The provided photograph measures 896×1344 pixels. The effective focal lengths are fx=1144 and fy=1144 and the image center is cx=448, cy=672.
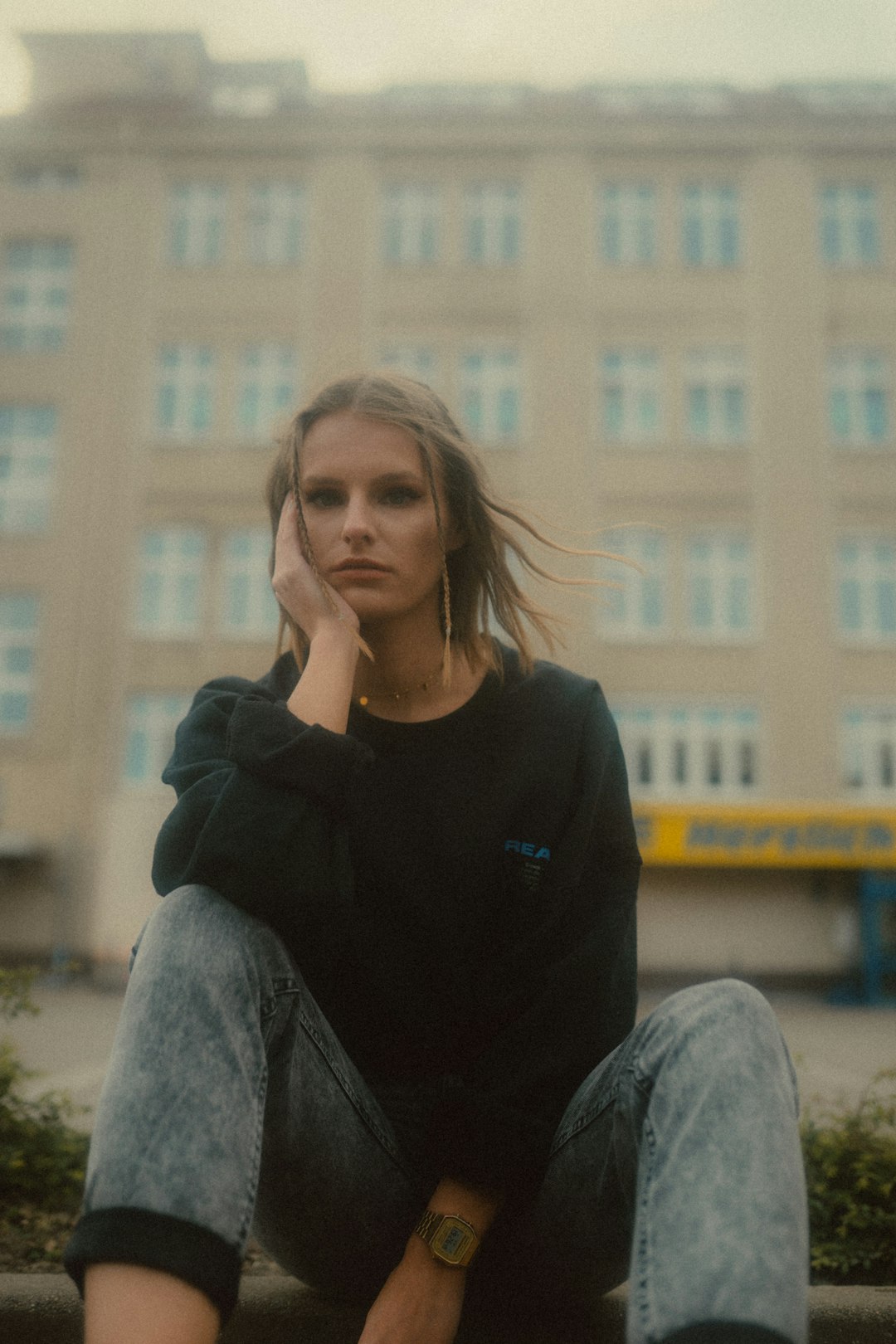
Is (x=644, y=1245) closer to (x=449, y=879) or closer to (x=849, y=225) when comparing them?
(x=449, y=879)

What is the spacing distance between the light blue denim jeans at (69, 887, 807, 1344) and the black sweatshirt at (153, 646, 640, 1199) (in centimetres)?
8

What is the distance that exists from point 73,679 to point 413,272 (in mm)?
10281

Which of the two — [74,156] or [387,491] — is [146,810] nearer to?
[74,156]

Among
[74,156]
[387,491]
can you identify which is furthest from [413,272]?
[387,491]

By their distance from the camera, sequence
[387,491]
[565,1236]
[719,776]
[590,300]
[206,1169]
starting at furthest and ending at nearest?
1. [590,300]
2. [719,776]
3. [387,491]
4. [565,1236]
5. [206,1169]

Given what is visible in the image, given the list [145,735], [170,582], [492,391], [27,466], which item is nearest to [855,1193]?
[145,735]

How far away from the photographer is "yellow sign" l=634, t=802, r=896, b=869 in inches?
749

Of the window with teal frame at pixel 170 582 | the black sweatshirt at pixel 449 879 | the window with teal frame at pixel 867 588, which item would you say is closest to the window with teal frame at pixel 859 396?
the window with teal frame at pixel 867 588

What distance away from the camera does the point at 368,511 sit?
7.19 ft

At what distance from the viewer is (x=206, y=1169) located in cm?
137

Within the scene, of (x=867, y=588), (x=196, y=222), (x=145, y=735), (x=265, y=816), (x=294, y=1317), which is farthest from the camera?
(x=196, y=222)

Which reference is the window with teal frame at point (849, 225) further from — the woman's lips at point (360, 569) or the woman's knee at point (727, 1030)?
the woman's knee at point (727, 1030)

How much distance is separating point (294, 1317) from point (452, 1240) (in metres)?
0.45

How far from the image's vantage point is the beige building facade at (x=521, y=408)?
20.4 meters
